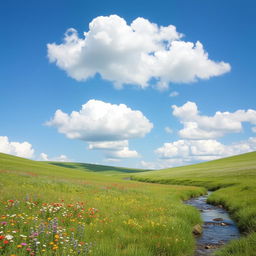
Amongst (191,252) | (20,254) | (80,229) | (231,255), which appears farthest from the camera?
(191,252)

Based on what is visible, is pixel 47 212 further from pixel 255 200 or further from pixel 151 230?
pixel 255 200

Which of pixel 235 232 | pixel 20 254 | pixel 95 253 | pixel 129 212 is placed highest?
pixel 20 254

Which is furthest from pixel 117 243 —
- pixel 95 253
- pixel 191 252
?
pixel 191 252

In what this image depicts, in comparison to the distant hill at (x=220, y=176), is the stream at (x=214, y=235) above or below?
above

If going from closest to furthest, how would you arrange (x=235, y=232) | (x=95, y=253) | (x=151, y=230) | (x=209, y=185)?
(x=95, y=253) < (x=151, y=230) < (x=235, y=232) < (x=209, y=185)

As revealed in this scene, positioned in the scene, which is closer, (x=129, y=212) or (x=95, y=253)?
(x=95, y=253)

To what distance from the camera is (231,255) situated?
7723 mm

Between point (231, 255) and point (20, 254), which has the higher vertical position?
point (20, 254)

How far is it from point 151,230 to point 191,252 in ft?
5.96

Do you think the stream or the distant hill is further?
the distant hill

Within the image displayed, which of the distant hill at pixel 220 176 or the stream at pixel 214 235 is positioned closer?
the stream at pixel 214 235

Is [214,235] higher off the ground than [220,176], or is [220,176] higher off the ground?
[214,235]

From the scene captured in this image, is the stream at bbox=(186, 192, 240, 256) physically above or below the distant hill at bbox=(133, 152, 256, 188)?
above

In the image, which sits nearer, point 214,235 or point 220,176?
point 214,235
